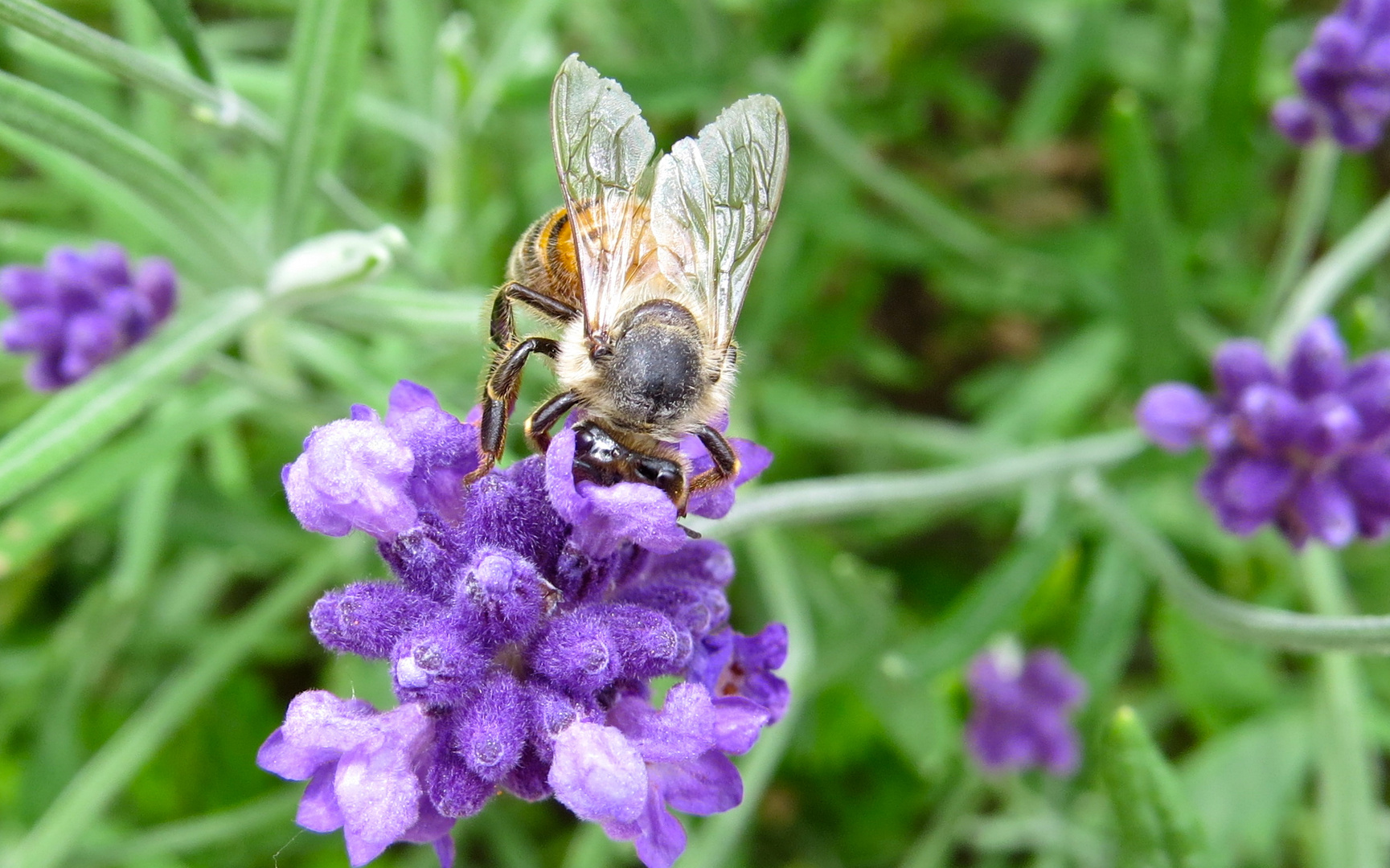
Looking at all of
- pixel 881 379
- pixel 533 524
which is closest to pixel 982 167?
pixel 881 379

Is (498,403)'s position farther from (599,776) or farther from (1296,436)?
(1296,436)

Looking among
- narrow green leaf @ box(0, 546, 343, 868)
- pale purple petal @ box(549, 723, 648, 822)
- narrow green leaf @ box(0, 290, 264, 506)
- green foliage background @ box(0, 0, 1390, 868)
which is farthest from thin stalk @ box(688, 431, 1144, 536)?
narrow green leaf @ box(0, 546, 343, 868)

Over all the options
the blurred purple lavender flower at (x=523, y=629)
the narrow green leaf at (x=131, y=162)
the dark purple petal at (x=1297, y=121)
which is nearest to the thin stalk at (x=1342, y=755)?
the dark purple petal at (x=1297, y=121)

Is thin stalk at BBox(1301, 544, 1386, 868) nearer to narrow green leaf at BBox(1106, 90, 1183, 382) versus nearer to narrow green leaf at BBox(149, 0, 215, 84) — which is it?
narrow green leaf at BBox(1106, 90, 1183, 382)

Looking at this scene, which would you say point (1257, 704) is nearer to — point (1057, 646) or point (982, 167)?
point (1057, 646)

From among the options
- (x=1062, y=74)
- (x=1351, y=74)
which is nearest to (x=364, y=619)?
(x=1351, y=74)
